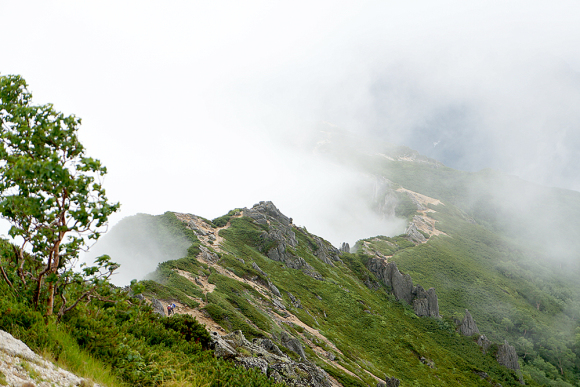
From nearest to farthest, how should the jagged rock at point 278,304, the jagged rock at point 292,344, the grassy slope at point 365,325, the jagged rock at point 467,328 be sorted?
the jagged rock at point 292,344
the grassy slope at point 365,325
the jagged rock at point 278,304
the jagged rock at point 467,328

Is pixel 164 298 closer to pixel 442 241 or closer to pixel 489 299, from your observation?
pixel 489 299

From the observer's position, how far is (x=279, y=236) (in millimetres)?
68188

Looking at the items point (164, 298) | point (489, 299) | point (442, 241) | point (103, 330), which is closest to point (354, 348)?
point (164, 298)

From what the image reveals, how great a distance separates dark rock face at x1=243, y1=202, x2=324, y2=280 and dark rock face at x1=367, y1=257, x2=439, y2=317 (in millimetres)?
24720

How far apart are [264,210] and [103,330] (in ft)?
258

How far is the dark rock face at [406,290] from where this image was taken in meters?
70.1

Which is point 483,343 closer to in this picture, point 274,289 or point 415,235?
point 274,289

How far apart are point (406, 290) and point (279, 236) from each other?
115 feet

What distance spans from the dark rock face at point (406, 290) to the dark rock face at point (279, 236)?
973 inches

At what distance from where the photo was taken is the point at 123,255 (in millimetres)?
66875

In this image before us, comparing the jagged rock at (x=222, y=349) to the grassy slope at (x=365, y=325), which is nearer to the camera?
the jagged rock at (x=222, y=349)

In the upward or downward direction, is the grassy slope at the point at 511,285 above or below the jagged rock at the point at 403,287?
above

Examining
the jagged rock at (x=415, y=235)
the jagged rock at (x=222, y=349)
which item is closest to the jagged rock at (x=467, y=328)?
the jagged rock at (x=415, y=235)

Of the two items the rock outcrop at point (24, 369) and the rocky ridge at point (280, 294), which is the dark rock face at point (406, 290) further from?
the rock outcrop at point (24, 369)
